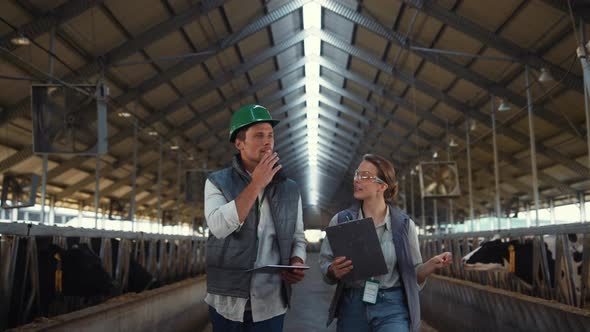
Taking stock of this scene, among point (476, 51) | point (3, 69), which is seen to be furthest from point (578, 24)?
point (3, 69)

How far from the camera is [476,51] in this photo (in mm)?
13977

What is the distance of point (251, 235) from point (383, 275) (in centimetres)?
89

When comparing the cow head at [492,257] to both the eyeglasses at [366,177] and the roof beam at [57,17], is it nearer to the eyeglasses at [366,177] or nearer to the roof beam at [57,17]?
the eyeglasses at [366,177]

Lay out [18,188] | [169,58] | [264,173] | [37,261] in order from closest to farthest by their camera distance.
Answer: [264,173]
[37,261]
[169,58]
[18,188]

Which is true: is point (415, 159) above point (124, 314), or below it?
above

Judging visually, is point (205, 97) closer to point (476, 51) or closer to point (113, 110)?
point (113, 110)

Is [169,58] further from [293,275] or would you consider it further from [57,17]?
[293,275]

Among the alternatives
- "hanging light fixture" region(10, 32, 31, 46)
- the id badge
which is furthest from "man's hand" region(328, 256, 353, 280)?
"hanging light fixture" region(10, 32, 31, 46)

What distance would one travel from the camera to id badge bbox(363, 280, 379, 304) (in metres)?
2.66

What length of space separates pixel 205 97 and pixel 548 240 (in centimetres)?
1473

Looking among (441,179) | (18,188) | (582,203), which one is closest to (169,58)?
(18,188)

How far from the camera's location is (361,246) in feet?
8.53

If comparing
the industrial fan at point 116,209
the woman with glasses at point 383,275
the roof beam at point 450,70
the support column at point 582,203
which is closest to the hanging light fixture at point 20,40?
the roof beam at point 450,70

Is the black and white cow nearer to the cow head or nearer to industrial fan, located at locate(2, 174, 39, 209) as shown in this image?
the cow head
